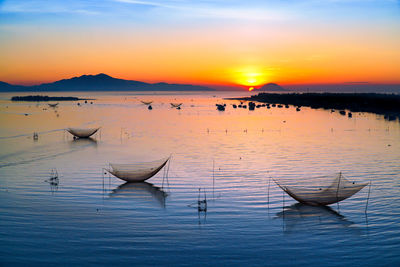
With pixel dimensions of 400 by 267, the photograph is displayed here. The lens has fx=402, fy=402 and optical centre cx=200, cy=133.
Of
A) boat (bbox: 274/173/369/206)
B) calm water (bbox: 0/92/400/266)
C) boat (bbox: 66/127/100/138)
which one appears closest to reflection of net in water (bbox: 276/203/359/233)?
calm water (bbox: 0/92/400/266)

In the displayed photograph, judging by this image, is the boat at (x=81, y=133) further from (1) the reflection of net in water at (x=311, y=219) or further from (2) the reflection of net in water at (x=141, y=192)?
(1) the reflection of net in water at (x=311, y=219)

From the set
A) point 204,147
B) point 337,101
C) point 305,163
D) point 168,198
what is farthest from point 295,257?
point 337,101

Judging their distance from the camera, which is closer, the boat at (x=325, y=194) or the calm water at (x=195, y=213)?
the calm water at (x=195, y=213)

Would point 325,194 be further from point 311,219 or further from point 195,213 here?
point 195,213

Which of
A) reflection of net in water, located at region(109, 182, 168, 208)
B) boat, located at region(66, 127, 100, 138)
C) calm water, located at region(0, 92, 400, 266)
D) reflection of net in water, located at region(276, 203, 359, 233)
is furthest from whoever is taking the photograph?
boat, located at region(66, 127, 100, 138)

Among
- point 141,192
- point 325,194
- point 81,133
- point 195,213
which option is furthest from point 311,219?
point 81,133

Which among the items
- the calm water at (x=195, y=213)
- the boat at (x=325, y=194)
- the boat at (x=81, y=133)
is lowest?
the calm water at (x=195, y=213)

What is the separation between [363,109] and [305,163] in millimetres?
46054

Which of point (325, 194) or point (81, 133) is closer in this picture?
point (325, 194)

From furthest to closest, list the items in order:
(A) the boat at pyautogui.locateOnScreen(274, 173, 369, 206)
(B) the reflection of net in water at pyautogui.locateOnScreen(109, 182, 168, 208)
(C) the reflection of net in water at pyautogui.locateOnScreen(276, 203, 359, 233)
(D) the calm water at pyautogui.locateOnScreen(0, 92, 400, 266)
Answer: (B) the reflection of net in water at pyautogui.locateOnScreen(109, 182, 168, 208) → (A) the boat at pyautogui.locateOnScreen(274, 173, 369, 206) → (C) the reflection of net in water at pyautogui.locateOnScreen(276, 203, 359, 233) → (D) the calm water at pyautogui.locateOnScreen(0, 92, 400, 266)

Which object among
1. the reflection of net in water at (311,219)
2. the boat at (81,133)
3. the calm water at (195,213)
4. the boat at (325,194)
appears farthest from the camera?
the boat at (81,133)

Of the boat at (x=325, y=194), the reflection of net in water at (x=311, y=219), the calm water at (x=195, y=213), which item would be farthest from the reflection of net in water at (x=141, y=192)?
the boat at (x=325, y=194)

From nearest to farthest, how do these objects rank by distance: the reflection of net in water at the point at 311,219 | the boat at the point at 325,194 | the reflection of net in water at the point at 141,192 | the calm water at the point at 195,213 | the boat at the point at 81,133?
the calm water at the point at 195,213 → the reflection of net in water at the point at 311,219 → the boat at the point at 325,194 → the reflection of net in water at the point at 141,192 → the boat at the point at 81,133

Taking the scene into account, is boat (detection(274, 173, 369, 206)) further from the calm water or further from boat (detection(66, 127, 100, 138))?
boat (detection(66, 127, 100, 138))
